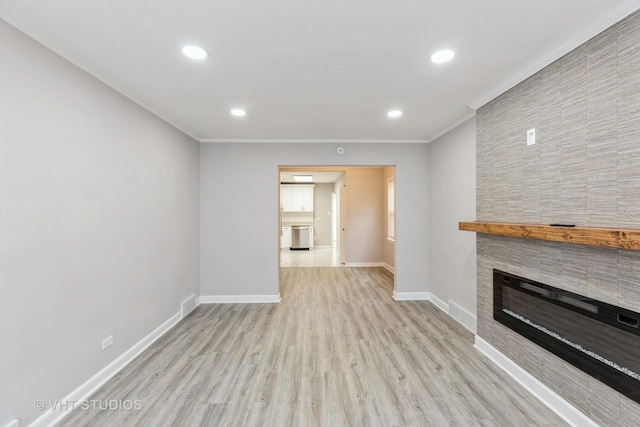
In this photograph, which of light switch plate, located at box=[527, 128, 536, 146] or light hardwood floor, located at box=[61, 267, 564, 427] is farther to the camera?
light switch plate, located at box=[527, 128, 536, 146]

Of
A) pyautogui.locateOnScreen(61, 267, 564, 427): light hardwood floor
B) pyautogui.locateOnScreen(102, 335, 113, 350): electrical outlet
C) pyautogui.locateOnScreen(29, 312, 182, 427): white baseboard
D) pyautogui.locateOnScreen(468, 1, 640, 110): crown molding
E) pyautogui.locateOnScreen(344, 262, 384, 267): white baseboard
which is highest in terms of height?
pyautogui.locateOnScreen(468, 1, 640, 110): crown molding

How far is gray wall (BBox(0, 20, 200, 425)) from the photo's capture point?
1.58 metres

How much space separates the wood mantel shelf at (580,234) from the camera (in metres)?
1.37

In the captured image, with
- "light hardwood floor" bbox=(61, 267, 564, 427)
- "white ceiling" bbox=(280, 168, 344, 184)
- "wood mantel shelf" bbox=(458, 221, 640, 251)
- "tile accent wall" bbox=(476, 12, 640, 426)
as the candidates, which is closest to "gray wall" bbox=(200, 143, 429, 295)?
"light hardwood floor" bbox=(61, 267, 564, 427)

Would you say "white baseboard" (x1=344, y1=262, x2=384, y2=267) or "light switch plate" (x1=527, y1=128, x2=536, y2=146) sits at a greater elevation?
"light switch plate" (x1=527, y1=128, x2=536, y2=146)

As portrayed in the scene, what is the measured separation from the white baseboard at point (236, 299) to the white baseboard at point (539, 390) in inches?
112

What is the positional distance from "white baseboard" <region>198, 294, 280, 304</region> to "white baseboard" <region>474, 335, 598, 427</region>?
284 cm

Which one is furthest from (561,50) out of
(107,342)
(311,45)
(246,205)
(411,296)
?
(107,342)

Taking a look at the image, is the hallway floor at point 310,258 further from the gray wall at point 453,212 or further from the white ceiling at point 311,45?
the white ceiling at point 311,45

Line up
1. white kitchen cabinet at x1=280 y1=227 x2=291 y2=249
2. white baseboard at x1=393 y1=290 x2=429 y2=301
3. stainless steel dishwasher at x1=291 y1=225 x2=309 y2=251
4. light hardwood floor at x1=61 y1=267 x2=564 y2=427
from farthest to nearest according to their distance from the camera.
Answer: white kitchen cabinet at x1=280 y1=227 x2=291 y2=249 → stainless steel dishwasher at x1=291 y1=225 x2=309 y2=251 → white baseboard at x1=393 y1=290 x2=429 y2=301 → light hardwood floor at x1=61 y1=267 x2=564 y2=427

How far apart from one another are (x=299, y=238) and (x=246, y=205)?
5805 millimetres

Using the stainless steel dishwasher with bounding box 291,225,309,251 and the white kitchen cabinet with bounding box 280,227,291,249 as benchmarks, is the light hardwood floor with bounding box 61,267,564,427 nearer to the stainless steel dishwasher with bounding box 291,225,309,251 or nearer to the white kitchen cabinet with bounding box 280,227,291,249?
the stainless steel dishwasher with bounding box 291,225,309,251

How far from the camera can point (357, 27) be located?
5.41 ft

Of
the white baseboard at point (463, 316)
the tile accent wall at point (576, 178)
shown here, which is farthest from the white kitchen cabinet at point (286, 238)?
the tile accent wall at point (576, 178)
